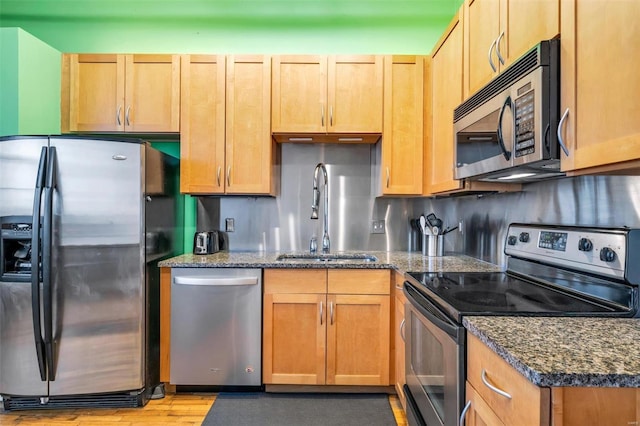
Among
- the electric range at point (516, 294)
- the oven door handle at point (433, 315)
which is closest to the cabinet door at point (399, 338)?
the electric range at point (516, 294)

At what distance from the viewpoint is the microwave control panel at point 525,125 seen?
115 cm

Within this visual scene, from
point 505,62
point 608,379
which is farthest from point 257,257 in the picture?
point 608,379

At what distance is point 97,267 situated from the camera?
1.99 m

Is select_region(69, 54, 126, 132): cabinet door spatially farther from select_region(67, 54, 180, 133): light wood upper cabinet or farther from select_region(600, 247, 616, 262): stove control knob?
select_region(600, 247, 616, 262): stove control knob

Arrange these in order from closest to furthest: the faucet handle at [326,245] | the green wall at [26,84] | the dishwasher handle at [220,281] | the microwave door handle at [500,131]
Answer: the microwave door handle at [500,131] < the dishwasher handle at [220,281] < the green wall at [26,84] < the faucet handle at [326,245]

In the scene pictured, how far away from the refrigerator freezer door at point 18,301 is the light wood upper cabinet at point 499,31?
2.34 metres

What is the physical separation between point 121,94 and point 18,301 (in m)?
1.47

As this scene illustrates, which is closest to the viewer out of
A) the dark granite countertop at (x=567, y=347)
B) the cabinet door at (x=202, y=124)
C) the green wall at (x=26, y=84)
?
the dark granite countertop at (x=567, y=347)

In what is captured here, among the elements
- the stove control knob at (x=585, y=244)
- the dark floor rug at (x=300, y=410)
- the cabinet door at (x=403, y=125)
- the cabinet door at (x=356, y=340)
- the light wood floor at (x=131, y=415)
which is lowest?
the light wood floor at (x=131, y=415)

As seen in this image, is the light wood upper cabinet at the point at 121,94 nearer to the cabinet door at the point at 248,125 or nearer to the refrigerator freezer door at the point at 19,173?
the cabinet door at the point at 248,125

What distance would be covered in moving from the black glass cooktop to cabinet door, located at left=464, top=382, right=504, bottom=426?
0.72 feet

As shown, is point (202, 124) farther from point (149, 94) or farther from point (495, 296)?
point (495, 296)

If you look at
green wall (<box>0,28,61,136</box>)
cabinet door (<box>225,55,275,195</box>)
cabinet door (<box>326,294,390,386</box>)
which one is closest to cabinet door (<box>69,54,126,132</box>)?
green wall (<box>0,28,61,136</box>)

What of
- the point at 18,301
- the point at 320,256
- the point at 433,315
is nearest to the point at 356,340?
the point at 320,256
